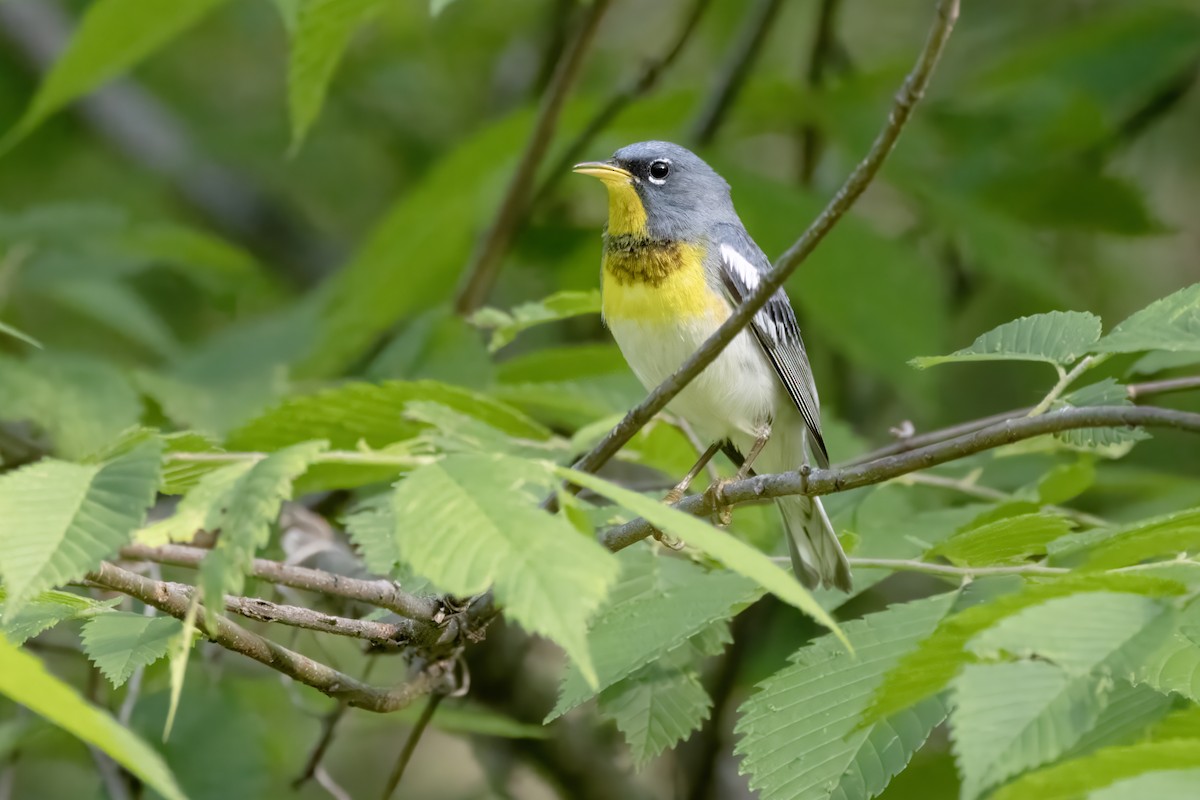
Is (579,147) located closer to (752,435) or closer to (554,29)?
(752,435)

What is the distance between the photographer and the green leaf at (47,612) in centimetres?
180

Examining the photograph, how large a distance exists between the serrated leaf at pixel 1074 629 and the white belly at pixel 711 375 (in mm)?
1799

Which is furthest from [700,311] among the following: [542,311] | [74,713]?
[74,713]

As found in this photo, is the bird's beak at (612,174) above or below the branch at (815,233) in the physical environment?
above

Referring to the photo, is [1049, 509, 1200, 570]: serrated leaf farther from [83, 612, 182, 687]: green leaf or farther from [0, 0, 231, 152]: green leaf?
[0, 0, 231, 152]: green leaf

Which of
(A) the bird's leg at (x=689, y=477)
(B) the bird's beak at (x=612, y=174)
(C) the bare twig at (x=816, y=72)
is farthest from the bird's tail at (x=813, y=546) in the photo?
(C) the bare twig at (x=816, y=72)

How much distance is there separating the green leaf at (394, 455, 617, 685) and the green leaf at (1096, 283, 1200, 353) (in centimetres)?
92

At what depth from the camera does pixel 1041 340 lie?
6.54 feet

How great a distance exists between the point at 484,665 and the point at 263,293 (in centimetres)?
225

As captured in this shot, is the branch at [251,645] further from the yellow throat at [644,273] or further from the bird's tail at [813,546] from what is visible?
the yellow throat at [644,273]

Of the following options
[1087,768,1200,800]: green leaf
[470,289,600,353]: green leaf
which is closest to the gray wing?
[470,289,600,353]: green leaf

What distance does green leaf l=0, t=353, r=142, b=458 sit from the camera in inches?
127

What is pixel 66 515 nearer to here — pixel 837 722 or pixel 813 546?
pixel 837 722

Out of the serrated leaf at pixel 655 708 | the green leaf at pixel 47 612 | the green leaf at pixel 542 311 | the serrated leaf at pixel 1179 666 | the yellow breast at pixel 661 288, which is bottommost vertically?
the serrated leaf at pixel 655 708
